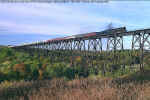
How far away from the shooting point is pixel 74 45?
23.9 m

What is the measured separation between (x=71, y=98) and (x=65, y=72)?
43.2 feet

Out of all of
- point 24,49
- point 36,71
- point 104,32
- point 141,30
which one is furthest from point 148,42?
point 24,49

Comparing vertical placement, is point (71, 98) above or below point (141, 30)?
below

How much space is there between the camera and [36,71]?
15906 mm

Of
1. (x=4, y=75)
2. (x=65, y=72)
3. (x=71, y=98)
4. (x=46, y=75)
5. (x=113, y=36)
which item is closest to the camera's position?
(x=71, y=98)

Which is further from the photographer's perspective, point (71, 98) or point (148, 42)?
point (148, 42)

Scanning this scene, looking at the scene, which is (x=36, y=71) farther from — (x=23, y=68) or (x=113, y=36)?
(x=113, y=36)

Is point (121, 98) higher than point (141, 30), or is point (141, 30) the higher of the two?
point (141, 30)

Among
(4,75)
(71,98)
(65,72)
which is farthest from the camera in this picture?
(65,72)

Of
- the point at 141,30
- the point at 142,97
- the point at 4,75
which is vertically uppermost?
the point at 141,30

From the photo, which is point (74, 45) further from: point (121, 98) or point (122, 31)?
point (121, 98)

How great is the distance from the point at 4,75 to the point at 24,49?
34.0 metres

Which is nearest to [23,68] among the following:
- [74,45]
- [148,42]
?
[74,45]

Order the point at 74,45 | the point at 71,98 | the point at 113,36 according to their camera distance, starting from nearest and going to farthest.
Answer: the point at 71,98
the point at 113,36
the point at 74,45
